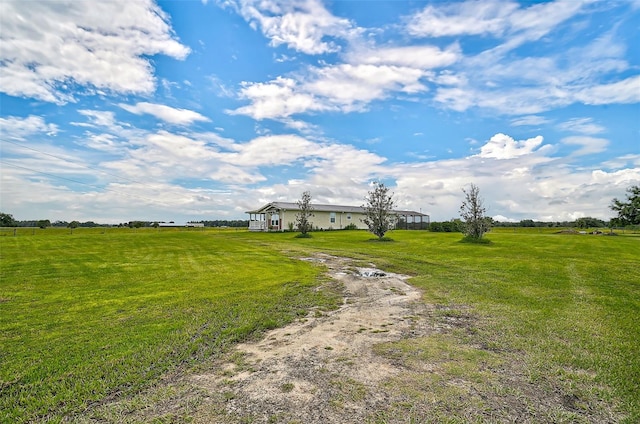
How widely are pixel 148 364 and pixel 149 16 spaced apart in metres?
16.0

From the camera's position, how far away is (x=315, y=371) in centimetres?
399

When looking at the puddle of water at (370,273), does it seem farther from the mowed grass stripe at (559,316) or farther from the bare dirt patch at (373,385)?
the bare dirt patch at (373,385)

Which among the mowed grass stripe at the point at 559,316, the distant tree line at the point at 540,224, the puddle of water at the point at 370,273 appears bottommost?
the mowed grass stripe at the point at 559,316

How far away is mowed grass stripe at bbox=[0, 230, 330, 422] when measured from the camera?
12.0 ft

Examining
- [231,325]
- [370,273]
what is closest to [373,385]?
[231,325]

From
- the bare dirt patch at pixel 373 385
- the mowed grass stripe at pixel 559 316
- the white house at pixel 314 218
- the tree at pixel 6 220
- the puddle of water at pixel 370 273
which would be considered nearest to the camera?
the bare dirt patch at pixel 373 385

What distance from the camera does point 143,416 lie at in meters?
3.08

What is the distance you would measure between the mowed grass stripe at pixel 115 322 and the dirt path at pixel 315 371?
2.28ft

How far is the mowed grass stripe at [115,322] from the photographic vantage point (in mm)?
3662

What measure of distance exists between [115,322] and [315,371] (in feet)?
13.8

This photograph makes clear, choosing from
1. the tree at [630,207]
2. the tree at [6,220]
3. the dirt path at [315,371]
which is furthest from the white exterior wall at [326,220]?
the tree at [6,220]

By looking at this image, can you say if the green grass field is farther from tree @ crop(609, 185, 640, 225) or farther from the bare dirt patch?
tree @ crop(609, 185, 640, 225)

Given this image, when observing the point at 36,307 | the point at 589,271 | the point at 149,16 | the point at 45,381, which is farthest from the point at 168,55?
the point at 589,271

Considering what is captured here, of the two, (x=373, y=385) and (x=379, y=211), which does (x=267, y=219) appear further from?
(x=373, y=385)
